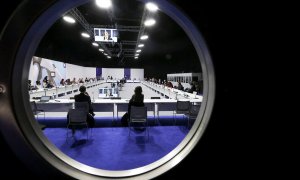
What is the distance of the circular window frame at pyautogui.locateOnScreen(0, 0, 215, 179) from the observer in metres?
1.26

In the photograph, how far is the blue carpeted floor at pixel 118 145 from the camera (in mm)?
3517

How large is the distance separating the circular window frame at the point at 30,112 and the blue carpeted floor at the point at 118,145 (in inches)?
78.5

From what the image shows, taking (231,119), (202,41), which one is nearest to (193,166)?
(231,119)

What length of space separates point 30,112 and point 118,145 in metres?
3.10

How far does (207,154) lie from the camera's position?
1.36m

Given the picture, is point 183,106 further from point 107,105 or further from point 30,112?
point 30,112

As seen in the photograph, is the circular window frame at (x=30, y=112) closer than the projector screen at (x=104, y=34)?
Yes

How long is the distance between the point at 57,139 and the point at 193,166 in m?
4.27

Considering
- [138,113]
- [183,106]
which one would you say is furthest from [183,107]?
[138,113]

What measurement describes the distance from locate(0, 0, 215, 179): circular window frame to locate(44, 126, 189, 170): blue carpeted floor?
1.99 metres

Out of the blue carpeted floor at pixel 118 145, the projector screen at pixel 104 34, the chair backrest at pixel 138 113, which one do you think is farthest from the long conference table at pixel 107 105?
the projector screen at pixel 104 34

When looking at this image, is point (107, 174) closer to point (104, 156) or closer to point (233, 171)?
point (233, 171)

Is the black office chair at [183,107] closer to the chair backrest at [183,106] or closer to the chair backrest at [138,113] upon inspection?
the chair backrest at [183,106]

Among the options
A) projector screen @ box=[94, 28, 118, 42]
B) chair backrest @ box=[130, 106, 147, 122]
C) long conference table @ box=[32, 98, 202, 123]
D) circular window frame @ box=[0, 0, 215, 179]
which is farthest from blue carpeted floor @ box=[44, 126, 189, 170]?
projector screen @ box=[94, 28, 118, 42]
